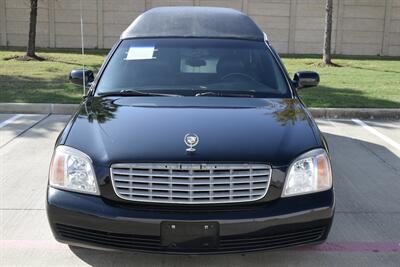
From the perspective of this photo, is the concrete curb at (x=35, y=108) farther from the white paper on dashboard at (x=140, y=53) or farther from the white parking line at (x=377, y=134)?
the white parking line at (x=377, y=134)

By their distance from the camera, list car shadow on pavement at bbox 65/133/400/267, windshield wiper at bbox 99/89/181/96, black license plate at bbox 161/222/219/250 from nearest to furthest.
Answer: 1. black license plate at bbox 161/222/219/250
2. car shadow on pavement at bbox 65/133/400/267
3. windshield wiper at bbox 99/89/181/96

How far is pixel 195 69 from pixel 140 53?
21.9 inches

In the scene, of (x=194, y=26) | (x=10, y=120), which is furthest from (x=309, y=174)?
(x=10, y=120)

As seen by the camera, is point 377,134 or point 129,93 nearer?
point 129,93

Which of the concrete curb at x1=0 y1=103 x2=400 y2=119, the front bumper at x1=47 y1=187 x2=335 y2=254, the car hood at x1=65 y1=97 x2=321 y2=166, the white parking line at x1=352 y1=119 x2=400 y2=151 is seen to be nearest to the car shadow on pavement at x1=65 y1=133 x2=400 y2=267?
the front bumper at x1=47 y1=187 x2=335 y2=254

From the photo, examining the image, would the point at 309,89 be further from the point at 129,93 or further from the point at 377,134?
the point at 129,93

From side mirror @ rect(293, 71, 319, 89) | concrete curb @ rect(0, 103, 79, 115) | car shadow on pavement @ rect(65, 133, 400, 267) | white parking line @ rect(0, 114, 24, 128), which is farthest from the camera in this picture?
concrete curb @ rect(0, 103, 79, 115)

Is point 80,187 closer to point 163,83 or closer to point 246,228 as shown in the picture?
point 246,228

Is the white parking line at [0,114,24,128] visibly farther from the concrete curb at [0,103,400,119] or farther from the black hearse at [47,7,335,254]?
the black hearse at [47,7,335,254]

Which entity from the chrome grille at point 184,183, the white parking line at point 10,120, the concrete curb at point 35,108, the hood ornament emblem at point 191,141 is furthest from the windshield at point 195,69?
the concrete curb at point 35,108

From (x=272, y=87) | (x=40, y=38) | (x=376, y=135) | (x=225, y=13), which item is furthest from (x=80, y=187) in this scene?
(x=40, y=38)

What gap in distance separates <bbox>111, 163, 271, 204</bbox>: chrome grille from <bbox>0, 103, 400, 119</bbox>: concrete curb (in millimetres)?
5777

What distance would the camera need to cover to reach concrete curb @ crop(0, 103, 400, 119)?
8789 millimetres

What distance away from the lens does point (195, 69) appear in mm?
4570
